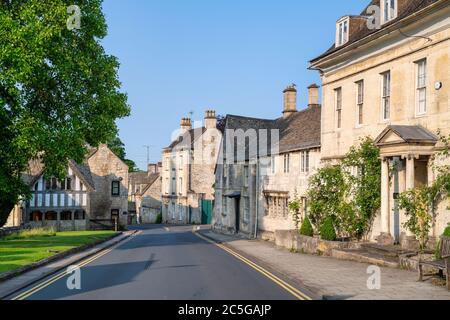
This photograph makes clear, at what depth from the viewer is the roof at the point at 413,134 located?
20.3 meters

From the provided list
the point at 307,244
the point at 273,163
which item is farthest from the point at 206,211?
the point at 307,244

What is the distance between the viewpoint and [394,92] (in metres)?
23.3

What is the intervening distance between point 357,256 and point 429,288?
6632mm

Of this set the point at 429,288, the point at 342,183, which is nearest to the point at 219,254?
the point at 342,183

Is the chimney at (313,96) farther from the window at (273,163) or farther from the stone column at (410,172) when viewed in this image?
the stone column at (410,172)

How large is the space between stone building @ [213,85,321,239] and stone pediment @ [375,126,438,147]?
903 cm

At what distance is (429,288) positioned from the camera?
14.6 m

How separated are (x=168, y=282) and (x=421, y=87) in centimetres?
1258

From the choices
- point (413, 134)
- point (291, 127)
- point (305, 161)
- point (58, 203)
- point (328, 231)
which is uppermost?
point (291, 127)

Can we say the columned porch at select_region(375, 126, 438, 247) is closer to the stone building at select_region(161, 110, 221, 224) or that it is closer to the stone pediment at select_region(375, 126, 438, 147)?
the stone pediment at select_region(375, 126, 438, 147)

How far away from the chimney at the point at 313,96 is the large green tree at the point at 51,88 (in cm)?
1725

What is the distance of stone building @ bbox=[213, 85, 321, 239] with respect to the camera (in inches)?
1346

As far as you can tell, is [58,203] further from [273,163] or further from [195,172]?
[273,163]
